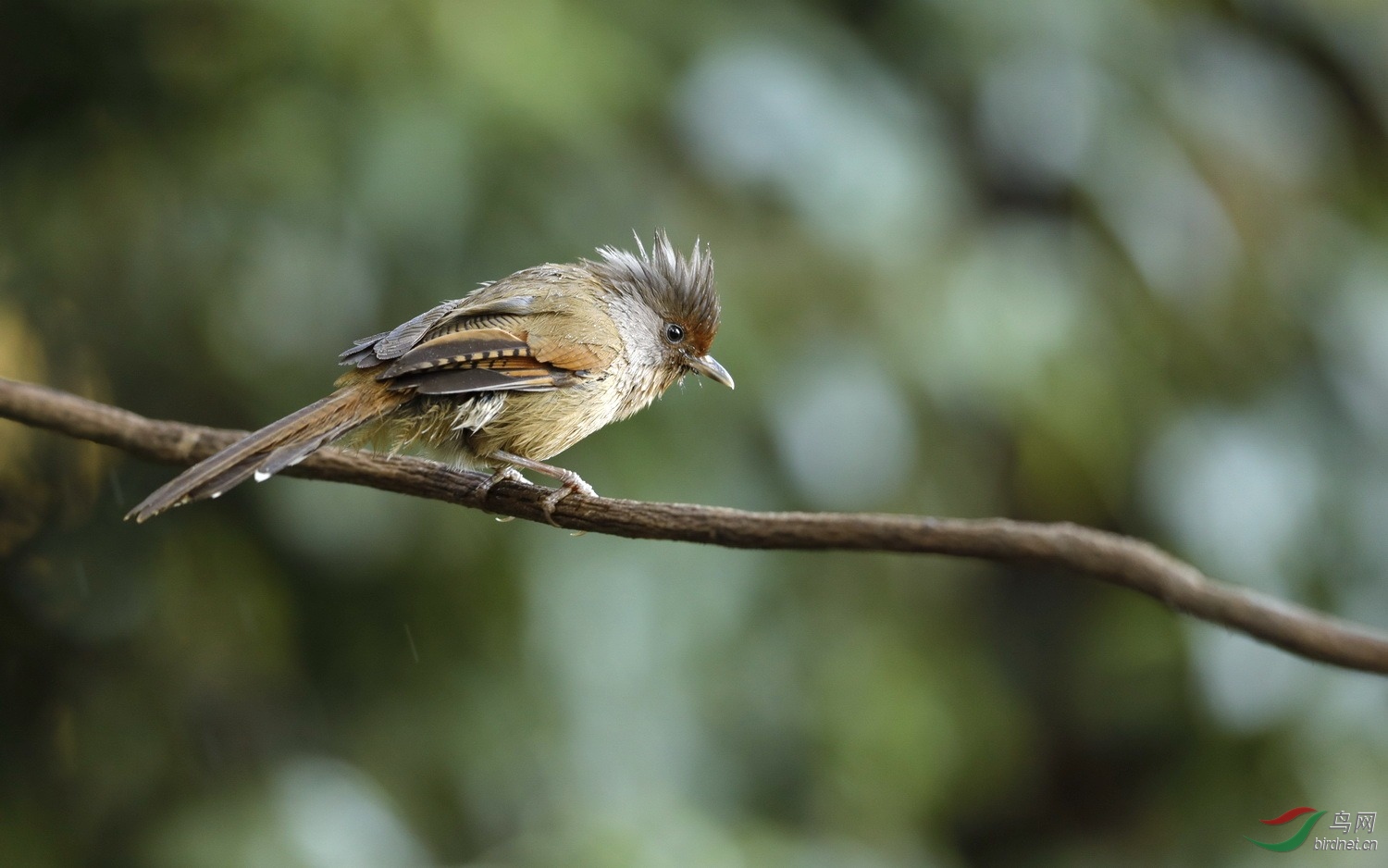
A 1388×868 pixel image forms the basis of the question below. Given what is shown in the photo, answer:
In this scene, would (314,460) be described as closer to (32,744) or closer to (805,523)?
(805,523)

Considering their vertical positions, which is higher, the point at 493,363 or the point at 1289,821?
the point at 493,363

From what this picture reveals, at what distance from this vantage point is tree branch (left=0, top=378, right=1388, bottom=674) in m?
1.70

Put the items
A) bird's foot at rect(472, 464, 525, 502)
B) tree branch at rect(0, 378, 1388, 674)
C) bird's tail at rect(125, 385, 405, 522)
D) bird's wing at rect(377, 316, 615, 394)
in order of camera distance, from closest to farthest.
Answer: tree branch at rect(0, 378, 1388, 674) < bird's tail at rect(125, 385, 405, 522) < bird's foot at rect(472, 464, 525, 502) < bird's wing at rect(377, 316, 615, 394)

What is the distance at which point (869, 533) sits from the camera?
186 centimetres

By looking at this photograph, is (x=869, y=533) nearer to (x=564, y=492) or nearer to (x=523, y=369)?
(x=564, y=492)

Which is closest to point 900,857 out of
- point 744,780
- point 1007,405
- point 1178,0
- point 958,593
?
point 744,780

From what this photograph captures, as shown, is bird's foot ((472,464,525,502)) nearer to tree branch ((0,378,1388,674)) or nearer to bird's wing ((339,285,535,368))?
tree branch ((0,378,1388,674))

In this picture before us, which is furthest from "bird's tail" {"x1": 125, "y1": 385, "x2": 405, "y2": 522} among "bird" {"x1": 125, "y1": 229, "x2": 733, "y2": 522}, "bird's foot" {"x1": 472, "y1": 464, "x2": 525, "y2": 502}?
"bird's foot" {"x1": 472, "y1": 464, "x2": 525, "y2": 502}

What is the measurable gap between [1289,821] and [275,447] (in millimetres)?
3912

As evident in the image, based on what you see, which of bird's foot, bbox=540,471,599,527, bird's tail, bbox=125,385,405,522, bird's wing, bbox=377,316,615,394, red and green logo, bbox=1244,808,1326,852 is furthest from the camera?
red and green logo, bbox=1244,808,1326,852

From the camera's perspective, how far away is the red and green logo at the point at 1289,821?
14.1 ft

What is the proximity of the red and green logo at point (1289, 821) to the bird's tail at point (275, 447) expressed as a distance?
11.7 feet

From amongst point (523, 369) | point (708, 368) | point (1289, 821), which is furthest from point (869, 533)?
point (1289, 821)

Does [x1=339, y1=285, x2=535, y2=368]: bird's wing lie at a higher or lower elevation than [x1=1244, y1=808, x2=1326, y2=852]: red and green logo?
higher
